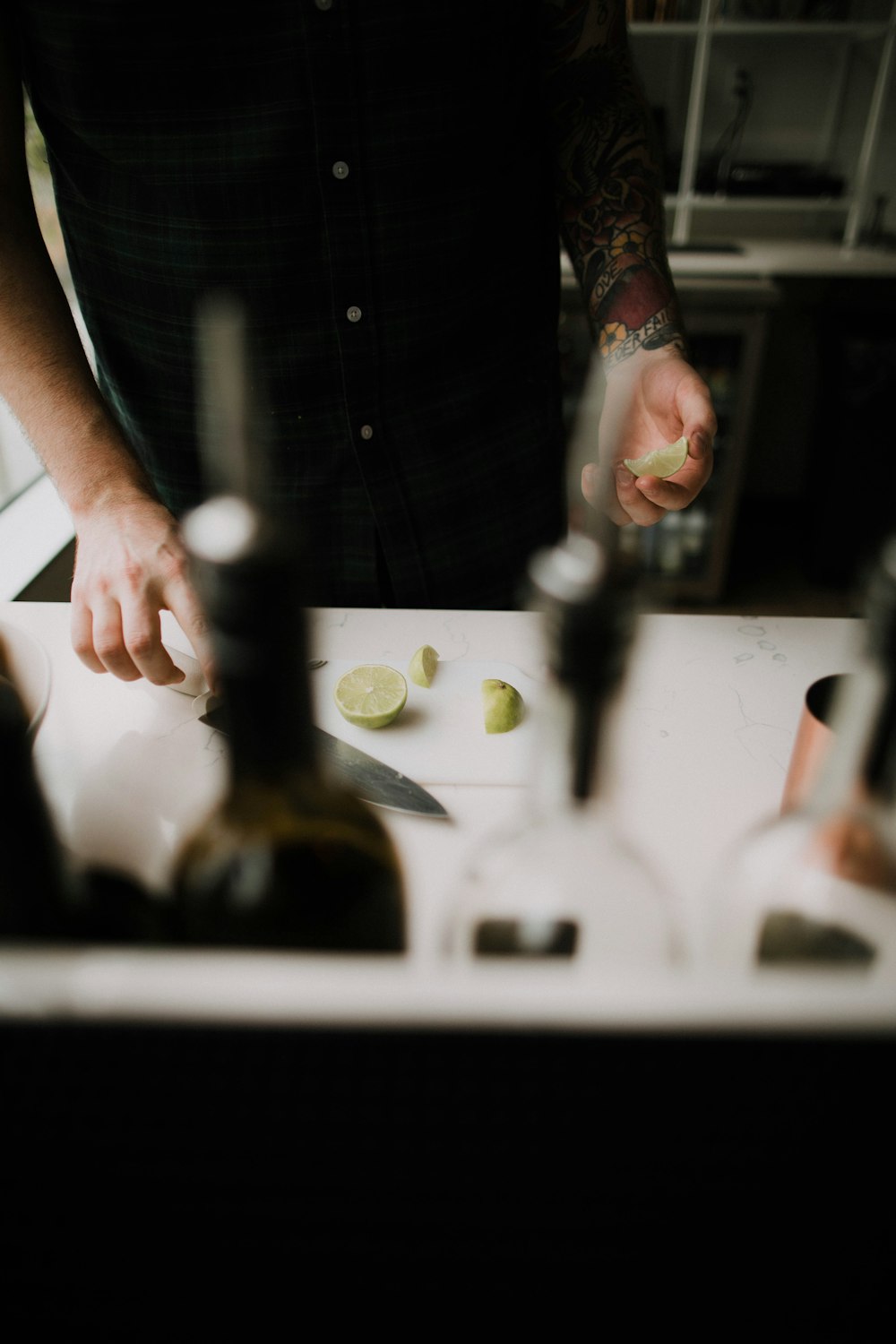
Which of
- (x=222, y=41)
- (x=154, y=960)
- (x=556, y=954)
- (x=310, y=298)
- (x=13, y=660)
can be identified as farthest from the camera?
(x=310, y=298)

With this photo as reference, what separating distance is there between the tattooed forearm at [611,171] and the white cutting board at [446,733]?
53cm

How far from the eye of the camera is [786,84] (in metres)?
2.87

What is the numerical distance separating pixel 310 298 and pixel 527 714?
0.62m

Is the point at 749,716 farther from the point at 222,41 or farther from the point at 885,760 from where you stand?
the point at 222,41

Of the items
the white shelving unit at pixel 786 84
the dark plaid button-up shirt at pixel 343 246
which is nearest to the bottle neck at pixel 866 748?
the dark plaid button-up shirt at pixel 343 246

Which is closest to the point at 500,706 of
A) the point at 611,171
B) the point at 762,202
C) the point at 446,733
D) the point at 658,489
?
the point at 446,733

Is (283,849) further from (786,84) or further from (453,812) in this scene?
(786,84)

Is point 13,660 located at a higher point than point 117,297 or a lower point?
lower

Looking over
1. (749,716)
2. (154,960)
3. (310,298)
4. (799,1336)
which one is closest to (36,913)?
(154,960)

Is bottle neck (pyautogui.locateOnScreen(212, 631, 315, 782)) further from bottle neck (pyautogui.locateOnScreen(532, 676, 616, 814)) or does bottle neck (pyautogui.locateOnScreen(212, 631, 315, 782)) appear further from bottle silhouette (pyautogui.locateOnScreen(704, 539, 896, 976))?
bottle silhouette (pyautogui.locateOnScreen(704, 539, 896, 976))

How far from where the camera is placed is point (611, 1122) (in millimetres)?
275

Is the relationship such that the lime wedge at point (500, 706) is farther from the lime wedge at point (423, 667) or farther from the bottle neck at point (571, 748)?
the bottle neck at point (571, 748)

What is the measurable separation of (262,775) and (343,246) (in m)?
0.90

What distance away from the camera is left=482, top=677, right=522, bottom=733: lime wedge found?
0.74m
